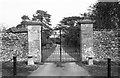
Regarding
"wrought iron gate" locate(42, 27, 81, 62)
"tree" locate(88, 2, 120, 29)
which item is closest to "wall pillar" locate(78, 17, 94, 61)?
"wrought iron gate" locate(42, 27, 81, 62)

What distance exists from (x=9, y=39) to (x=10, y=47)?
428mm

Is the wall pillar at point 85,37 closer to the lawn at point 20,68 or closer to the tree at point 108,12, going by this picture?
the lawn at point 20,68

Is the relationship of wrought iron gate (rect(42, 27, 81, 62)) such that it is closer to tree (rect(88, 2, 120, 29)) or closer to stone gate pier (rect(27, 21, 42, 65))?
stone gate pier (rect(27, 21, 42, 65))

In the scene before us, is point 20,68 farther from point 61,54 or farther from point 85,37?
point 61,54

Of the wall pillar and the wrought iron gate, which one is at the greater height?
the wall pillar

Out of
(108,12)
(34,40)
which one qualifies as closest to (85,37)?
(34,40)

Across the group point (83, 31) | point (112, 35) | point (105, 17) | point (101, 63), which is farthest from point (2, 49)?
point (105, 17)

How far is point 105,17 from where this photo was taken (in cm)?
1767

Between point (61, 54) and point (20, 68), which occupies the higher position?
point (61, 54)

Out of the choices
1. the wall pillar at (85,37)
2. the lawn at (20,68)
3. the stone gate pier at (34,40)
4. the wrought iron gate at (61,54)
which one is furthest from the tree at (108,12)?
the lawn at (20,68)

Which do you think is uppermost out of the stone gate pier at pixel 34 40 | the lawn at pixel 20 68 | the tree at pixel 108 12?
the tree at pixel 108 12

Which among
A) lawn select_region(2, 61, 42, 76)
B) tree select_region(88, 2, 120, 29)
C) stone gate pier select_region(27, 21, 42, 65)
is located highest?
tree select_region(88, 2, 120, 29)

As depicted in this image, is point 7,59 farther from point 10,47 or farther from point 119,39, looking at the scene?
point 119,39

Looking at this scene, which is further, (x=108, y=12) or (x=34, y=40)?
(x=108, y=12)
